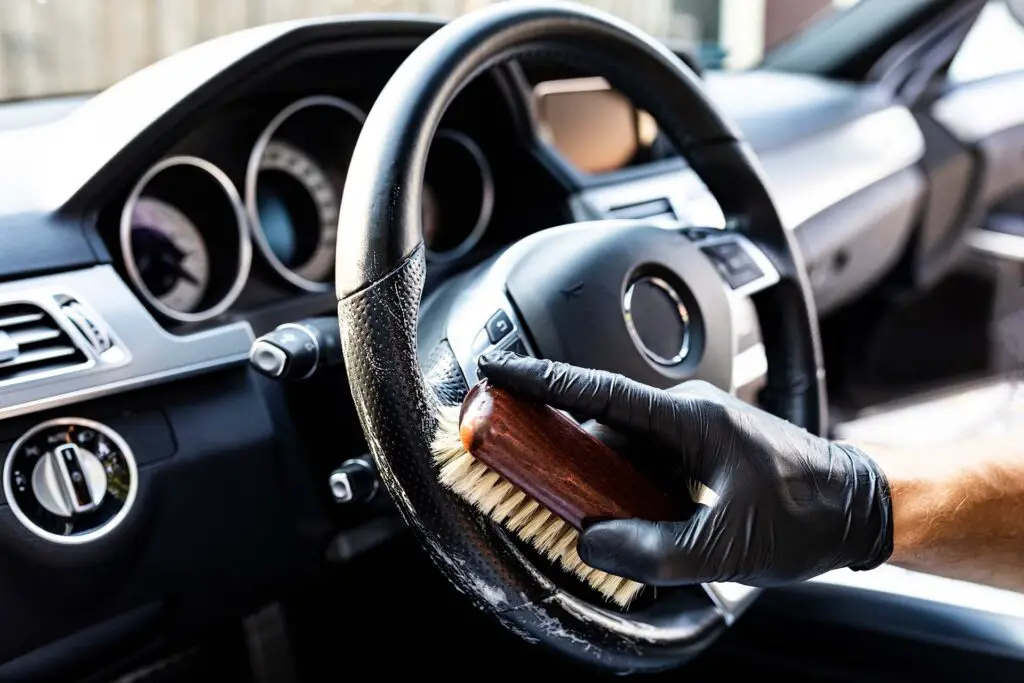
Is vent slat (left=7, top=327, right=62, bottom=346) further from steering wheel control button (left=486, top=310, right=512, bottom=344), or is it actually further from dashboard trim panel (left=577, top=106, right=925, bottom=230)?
dashboard trim panel (left=577, top=106, right=925, bottom=230)

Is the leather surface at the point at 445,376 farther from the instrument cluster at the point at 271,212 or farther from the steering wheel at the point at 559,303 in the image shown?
the instrument cluster at the point at 271,212

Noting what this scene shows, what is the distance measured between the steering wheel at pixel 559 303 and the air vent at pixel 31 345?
0.31 m

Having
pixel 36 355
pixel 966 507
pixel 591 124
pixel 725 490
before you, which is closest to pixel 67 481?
pixel 36 355

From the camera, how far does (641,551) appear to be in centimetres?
67

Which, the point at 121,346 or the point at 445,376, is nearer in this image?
the point at 445,376

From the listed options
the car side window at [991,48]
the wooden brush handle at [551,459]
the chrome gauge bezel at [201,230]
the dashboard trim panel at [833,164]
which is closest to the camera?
the wooden brush handle at [551,459]

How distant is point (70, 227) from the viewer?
103 centimetres

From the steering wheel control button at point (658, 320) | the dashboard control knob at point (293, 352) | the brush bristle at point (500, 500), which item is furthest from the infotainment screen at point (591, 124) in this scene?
the brush bristle at point (500, 500)

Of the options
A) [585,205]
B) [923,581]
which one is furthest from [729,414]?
[585,205]

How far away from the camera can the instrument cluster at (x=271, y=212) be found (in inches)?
46.1

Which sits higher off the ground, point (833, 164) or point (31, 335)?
point (31, 335)

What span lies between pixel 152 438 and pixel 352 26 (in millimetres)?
526

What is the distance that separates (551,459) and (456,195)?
0.89 meters

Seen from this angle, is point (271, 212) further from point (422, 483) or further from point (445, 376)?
point (422, 483)
